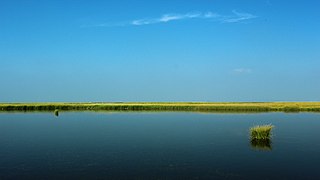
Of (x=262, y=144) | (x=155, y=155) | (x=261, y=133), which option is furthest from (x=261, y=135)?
(x=155, y=155)

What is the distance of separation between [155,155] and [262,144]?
389 inches

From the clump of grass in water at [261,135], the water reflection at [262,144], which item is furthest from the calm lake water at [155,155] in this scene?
the clump of grass in water at [261,135]

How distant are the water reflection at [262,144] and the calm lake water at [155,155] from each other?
0.15 meters

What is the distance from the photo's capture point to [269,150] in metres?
28.8

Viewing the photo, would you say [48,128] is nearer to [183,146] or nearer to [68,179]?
[183,146]

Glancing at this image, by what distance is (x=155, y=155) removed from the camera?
26.1 m

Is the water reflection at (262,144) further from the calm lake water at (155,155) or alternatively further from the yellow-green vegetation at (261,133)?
the yellow-green vegetation at (261,133)

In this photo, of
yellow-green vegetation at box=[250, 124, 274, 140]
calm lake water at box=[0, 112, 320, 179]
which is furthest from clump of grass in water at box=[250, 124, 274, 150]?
calm lake water at box=[0, 112, 320, 179]

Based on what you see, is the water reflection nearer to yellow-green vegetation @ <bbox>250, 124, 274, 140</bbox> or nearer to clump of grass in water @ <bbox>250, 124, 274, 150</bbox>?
clump of grass in water @ <bbox>250, 124, 274, 150</bbox>

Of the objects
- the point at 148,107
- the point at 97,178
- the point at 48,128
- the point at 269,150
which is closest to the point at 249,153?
the point at 269,150

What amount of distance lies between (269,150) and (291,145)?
129 inches

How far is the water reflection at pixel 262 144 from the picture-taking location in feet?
97.6

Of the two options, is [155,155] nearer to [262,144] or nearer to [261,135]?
[262,144]

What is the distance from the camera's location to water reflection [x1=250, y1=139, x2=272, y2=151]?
97.6 ft
